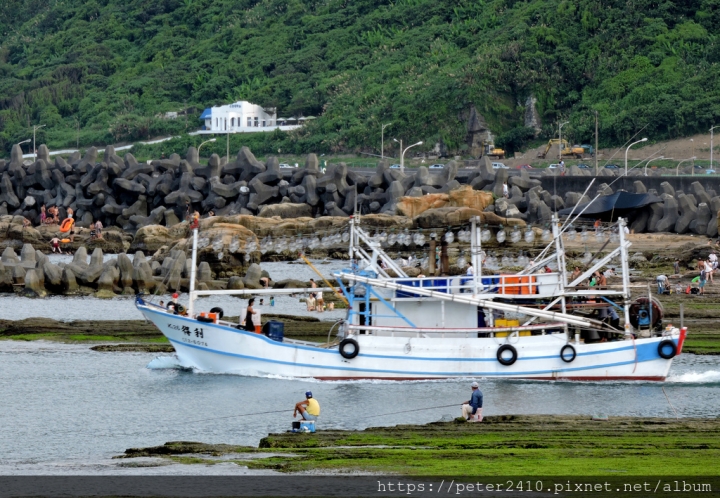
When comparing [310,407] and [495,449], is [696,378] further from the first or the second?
[495,449]

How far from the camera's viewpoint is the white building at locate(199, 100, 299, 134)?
508 feet

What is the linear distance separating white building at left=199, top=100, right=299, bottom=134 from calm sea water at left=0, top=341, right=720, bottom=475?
111m

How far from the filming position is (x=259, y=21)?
18475cm

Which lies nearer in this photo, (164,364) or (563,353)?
(563,353)

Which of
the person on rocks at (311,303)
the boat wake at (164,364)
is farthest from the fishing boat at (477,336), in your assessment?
the person on rocks at (311,303)

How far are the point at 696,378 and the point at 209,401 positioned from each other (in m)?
14.9

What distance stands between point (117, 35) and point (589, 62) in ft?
277

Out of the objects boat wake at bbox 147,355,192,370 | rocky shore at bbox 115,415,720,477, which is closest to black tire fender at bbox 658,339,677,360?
rocky shore at bbox 115,415,720,477

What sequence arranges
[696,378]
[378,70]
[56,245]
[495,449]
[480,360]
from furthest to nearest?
1. [378,70]
2. [56,245]
3. [696,378]
4. [480,360]
5. [495,449]

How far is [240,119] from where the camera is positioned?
15525 cm

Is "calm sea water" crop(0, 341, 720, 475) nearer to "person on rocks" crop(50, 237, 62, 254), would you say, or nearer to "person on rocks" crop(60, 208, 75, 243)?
"person on rocks" crop(50, 237, 62, 254)

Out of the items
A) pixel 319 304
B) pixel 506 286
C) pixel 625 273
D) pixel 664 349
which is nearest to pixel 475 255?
pixel 506 286

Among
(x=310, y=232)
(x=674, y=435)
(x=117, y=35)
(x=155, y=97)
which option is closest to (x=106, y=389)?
(x=674, y=435)

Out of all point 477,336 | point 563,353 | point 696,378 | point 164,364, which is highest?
point 477,336
